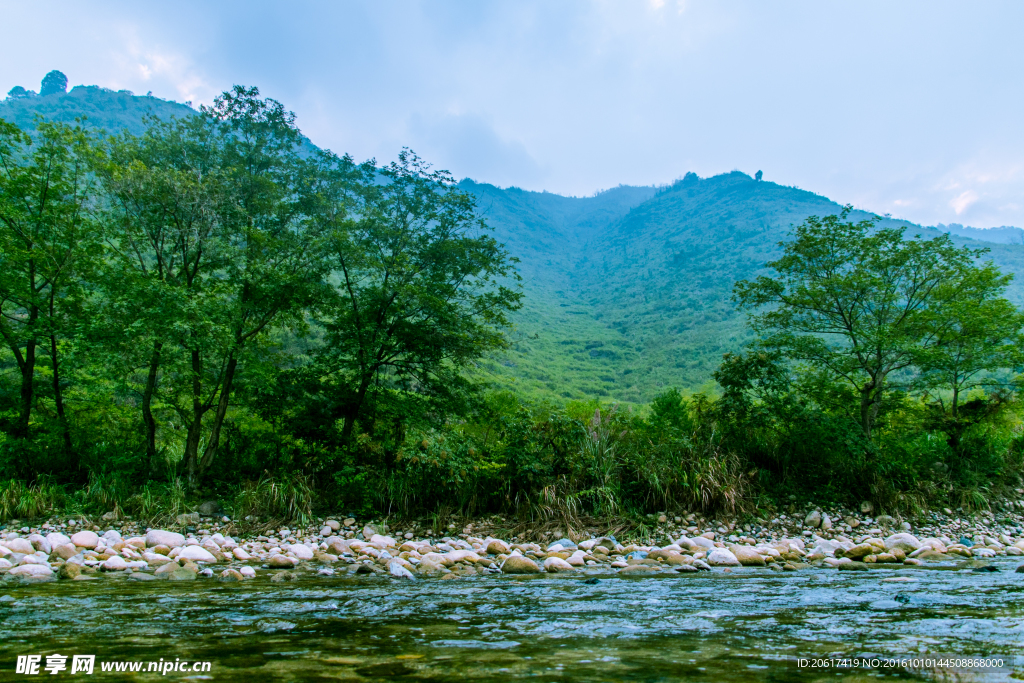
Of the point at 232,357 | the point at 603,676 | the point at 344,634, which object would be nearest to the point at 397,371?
the point at 232,357

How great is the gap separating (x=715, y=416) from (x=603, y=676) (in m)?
11.3

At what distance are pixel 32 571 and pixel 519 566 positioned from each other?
530cm

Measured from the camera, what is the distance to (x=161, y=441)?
12586mm

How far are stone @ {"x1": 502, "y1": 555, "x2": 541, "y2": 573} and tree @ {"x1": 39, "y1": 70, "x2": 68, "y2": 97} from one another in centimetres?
12494

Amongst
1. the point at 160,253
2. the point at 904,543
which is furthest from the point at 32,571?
the point at 904,543

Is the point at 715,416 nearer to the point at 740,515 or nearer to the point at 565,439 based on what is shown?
the point at 740,515

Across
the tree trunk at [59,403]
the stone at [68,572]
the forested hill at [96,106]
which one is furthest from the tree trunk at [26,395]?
the forested hill at [96,106]

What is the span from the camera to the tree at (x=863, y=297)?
12.3 meters

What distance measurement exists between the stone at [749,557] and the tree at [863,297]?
692cm

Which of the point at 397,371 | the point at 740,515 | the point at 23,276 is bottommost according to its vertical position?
the point at 740,515

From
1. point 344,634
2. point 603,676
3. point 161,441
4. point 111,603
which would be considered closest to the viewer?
point 603,676

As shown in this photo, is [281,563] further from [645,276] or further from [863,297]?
[645,276]

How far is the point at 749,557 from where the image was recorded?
7277mm

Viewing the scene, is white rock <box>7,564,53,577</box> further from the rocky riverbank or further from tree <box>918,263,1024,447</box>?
tree <box>918,263,1024,447</box>
